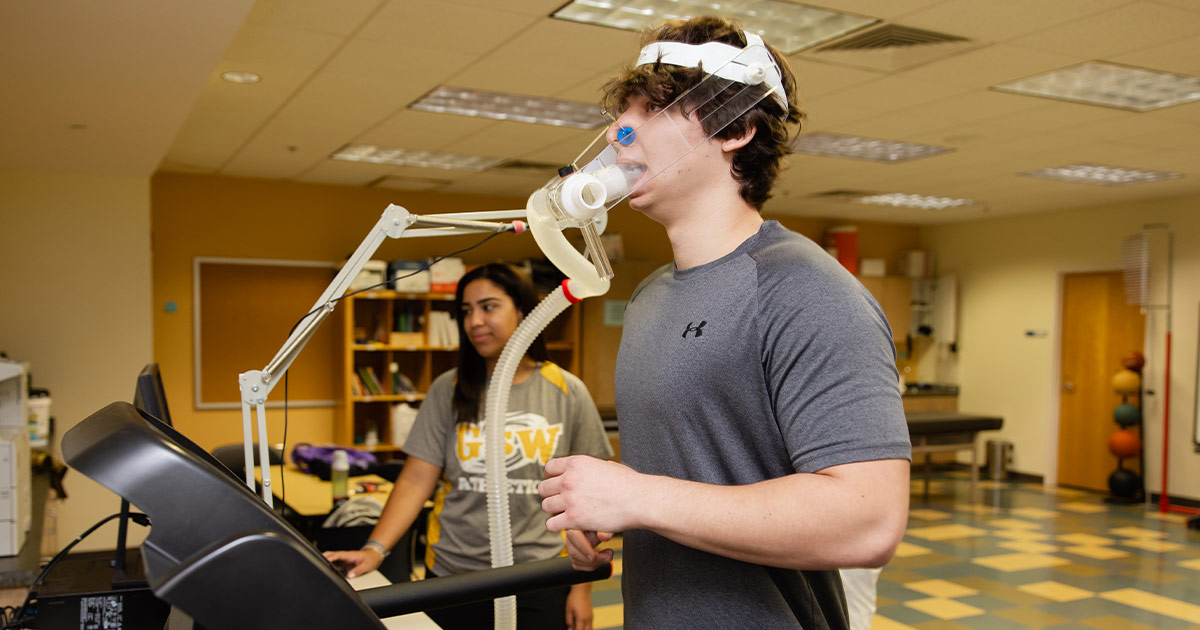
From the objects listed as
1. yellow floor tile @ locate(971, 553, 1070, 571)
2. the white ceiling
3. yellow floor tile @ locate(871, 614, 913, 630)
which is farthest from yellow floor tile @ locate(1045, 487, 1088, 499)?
yellow floor tile @ locate(871, 614, 913, 630)

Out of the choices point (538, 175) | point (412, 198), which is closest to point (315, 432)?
point (412, 198)

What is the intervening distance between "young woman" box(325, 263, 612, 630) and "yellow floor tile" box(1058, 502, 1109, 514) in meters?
6.61

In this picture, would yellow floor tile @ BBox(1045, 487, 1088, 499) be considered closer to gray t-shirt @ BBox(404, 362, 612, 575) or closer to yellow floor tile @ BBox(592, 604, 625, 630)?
yellow floor tile @ BBox(592, 604, 625, 630)

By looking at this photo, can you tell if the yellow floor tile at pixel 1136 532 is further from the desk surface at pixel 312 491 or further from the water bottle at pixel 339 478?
the water bottle at pixel 339 478

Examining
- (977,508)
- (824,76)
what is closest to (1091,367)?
(977,508)

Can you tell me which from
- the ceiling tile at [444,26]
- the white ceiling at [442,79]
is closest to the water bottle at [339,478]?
the white ceiling at [442,79]

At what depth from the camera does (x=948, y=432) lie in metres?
7.78

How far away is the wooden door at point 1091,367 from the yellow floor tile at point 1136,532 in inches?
60.6

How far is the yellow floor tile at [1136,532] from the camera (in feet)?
21.6

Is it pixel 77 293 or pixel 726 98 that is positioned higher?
pixel 726 98

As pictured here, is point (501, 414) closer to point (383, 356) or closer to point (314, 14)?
point (314, 14)

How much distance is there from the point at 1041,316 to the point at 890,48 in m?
6.28

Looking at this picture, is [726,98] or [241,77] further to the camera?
[241,77]

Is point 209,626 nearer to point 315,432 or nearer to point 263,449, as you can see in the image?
point 263,449
